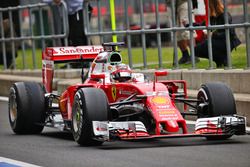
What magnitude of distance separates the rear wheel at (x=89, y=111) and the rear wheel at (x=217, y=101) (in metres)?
1.31

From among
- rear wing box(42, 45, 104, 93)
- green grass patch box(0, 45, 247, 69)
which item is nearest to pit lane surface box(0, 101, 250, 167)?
rear wing box(42, 45, 104, 93)

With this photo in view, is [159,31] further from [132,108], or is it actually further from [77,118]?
[77,118]

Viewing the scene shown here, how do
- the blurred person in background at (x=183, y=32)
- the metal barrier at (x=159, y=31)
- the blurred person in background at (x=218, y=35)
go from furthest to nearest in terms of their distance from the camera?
the blurred person in background at (x=183, y=32), the blurred person in background at (x=218, y=35), the metal barrier at (x=159, y=31)

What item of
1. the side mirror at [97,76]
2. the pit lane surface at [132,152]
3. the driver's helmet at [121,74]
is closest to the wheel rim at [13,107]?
the pit lane surface at [132,152]

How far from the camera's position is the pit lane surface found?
11281 mm

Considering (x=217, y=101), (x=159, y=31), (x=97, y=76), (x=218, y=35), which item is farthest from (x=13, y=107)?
(x=159, y=31)

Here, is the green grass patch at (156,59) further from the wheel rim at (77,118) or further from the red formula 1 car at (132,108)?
the wheel rim at (77,118)

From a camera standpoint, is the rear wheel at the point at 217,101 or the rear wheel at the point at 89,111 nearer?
the rear wheel at the point at 89,111

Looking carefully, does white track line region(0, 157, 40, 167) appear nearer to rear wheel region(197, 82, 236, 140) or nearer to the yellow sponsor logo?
the yellow sponsor logo

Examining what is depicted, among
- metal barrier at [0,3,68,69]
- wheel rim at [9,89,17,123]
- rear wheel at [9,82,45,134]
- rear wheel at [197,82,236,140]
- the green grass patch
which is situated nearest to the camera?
rear wheel at [197,82,236,140]

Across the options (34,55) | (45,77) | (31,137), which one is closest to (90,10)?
(34,55)

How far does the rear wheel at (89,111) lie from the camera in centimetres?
1270

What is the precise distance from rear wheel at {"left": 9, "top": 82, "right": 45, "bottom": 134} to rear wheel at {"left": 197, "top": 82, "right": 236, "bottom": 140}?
9.02 feet

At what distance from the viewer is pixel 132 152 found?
12.3 meters
